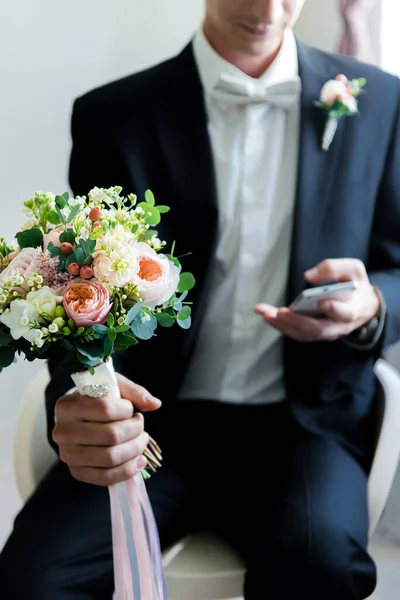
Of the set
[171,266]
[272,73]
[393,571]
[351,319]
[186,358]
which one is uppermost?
[272,73]

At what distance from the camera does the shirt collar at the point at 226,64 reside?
3.78 ft

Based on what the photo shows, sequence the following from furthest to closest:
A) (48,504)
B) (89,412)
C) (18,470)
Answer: (18,470) → (48,504) → (89,412)

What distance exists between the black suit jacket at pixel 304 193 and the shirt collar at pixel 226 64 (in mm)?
18

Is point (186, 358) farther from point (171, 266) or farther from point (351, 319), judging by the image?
point (171, 266)

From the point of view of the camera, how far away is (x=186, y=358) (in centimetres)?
114

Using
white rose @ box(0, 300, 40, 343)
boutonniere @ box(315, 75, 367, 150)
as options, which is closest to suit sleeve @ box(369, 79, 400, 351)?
boutonniere @ box(315, 75, 367, 150)

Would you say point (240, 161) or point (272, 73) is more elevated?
point (272, 73)

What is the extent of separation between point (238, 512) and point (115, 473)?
11.4 inches

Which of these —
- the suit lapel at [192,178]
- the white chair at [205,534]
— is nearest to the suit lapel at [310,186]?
the suit lapel at [192,178]

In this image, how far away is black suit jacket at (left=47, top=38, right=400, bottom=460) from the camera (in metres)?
1.12

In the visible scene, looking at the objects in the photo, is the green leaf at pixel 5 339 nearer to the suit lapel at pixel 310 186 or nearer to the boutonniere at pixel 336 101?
the suit lapel at pixel 310 186

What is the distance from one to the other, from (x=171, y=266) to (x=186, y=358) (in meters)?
0.41

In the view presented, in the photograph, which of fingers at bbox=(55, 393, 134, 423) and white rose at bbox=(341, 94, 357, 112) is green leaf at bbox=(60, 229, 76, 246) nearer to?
fingers at bbox=(55, 393, 134, 423)

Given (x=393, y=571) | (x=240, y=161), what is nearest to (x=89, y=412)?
(x=240, y=161)
